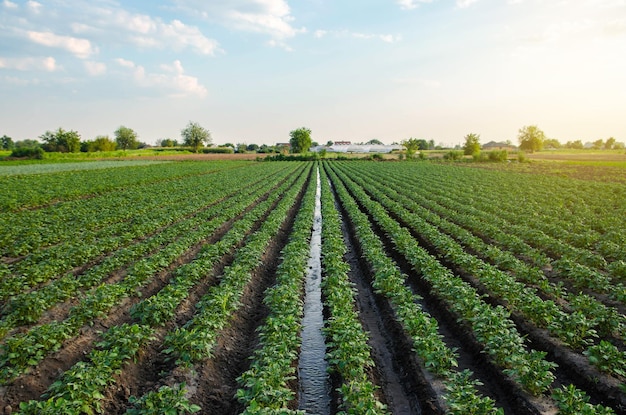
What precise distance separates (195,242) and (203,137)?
13116 centimetres

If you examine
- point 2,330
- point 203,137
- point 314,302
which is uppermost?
point 203,137

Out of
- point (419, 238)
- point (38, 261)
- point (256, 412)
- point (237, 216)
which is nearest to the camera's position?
point (256, 412)

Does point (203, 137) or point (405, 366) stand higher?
point (203, 137)

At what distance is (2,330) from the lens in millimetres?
6559

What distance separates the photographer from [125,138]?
134 meters

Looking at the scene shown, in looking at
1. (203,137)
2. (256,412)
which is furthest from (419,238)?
(203,137)

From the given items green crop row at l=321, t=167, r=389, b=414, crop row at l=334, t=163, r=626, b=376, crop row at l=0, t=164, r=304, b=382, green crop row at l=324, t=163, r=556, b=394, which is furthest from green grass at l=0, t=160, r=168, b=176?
crop row at l=334, t=163, r=626, b=376

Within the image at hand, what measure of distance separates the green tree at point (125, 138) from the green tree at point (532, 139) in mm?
130290

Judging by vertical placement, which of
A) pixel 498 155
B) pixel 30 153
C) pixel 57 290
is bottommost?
pixel 57 290

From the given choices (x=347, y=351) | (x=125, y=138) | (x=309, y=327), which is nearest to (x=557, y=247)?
(x=309, y=327)

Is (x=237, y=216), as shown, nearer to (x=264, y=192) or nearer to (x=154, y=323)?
(x=264, y=192)

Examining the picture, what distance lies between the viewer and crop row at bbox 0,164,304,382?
18.6 ft

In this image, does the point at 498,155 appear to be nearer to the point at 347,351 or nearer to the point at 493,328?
the point at 493,328

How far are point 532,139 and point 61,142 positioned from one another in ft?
436
